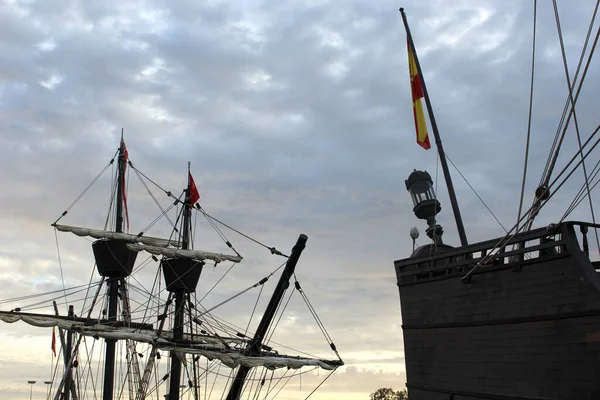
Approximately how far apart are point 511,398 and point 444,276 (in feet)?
11.3

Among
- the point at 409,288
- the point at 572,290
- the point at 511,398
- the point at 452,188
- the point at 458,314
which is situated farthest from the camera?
the point at 452,188

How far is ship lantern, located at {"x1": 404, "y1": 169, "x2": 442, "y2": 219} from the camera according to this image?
1958 centimetres

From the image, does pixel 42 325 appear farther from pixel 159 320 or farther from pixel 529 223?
pixel 529 223

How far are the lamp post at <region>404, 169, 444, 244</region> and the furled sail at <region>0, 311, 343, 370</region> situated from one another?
23.9 ft

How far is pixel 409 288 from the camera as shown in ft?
56.3

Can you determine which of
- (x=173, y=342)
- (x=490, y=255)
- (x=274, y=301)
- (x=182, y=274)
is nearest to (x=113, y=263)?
(x=182, y=274)

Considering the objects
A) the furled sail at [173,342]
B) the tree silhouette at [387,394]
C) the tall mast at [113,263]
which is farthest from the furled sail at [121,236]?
the tree silhouette at [387,394]

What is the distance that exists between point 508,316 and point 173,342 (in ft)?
51.8

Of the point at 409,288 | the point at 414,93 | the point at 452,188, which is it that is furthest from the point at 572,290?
the point at 414,93

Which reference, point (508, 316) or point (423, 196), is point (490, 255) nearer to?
point (508, 316)

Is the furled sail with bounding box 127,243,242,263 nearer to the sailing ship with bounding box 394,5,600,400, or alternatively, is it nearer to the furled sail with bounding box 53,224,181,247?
the furled sail with bounding box 53,224,181,247

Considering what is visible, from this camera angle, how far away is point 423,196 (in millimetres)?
19781

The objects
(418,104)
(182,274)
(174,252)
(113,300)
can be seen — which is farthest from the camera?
(113,300)

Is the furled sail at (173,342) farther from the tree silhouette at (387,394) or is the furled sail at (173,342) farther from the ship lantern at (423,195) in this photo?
the tree silhouette at (387,394)
